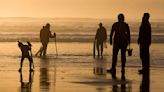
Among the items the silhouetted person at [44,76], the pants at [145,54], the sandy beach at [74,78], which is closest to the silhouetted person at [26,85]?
the sandy beach at [74,78]

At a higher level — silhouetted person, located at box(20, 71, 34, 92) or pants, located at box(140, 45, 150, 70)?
pants, located at box(140, 45, 150, 70)

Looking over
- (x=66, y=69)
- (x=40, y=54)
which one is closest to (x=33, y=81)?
(x=66, y=69)

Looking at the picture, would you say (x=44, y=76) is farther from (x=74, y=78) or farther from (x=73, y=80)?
(x=73, y=80)

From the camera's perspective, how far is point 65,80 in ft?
68.7

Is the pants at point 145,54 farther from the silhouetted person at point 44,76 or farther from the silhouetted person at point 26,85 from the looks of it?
the silhouetted person at point 26,85

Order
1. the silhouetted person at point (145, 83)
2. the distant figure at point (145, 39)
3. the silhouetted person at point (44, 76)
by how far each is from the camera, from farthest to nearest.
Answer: the distant figure at point (145, 39)
the silhouetted person at point (44, 76)
the silhouetted person at point (145, 83)

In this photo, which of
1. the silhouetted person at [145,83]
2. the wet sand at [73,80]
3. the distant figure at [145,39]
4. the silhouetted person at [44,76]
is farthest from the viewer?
the distant figure at [145,39]

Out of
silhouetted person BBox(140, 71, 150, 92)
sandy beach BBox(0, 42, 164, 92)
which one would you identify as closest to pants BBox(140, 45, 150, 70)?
silhouetted person BBox(140, 71, 150, 92)

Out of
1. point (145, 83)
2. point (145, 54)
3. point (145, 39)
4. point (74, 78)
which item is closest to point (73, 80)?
point (74, 78)

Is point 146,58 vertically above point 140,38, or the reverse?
point 140,38

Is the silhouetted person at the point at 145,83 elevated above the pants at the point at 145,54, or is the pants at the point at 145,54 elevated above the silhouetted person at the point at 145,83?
the pants at the point at 145,54

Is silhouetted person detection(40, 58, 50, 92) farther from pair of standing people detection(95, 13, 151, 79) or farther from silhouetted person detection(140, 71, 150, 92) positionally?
silhouetted person detection(140, 71, 150, 92)

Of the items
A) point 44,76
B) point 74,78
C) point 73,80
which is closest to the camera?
point 73,80

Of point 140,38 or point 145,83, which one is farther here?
point 140,38
